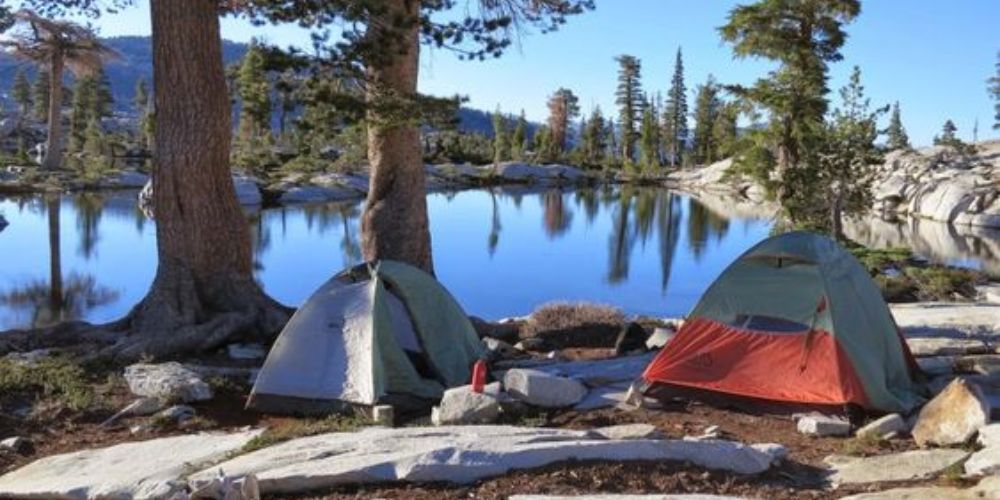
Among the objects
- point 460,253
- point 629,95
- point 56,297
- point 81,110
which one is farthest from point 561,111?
point 56,297

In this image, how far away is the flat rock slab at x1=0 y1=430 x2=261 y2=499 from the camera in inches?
223

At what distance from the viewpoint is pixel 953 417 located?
677 cm

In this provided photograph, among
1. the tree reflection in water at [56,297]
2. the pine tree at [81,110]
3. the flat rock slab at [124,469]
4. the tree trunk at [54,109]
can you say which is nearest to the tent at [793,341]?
the flat rock slab at [124,469]

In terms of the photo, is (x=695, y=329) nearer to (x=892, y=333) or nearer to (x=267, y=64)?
(x=892, y=333)

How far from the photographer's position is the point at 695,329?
866 centimetres

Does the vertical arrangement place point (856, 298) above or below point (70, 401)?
above

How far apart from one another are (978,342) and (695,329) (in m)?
3.87

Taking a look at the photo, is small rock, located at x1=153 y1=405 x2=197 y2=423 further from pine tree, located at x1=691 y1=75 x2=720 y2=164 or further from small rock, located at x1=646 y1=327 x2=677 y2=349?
pine tree, located at x1=691 y1=75 x2=720 y2=164

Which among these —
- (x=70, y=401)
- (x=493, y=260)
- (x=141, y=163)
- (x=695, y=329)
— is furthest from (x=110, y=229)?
(x=141, y=163)

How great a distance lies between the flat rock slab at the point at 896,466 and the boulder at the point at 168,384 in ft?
17.6

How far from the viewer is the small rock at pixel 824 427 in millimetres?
7383

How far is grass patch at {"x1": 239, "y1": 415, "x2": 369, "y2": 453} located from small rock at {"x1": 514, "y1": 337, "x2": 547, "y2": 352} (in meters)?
4.00

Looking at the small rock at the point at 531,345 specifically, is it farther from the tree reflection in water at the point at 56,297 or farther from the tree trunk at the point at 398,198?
the tree reflection in water at the point at 56,297

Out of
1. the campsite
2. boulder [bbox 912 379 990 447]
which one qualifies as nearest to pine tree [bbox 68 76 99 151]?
the campsite
